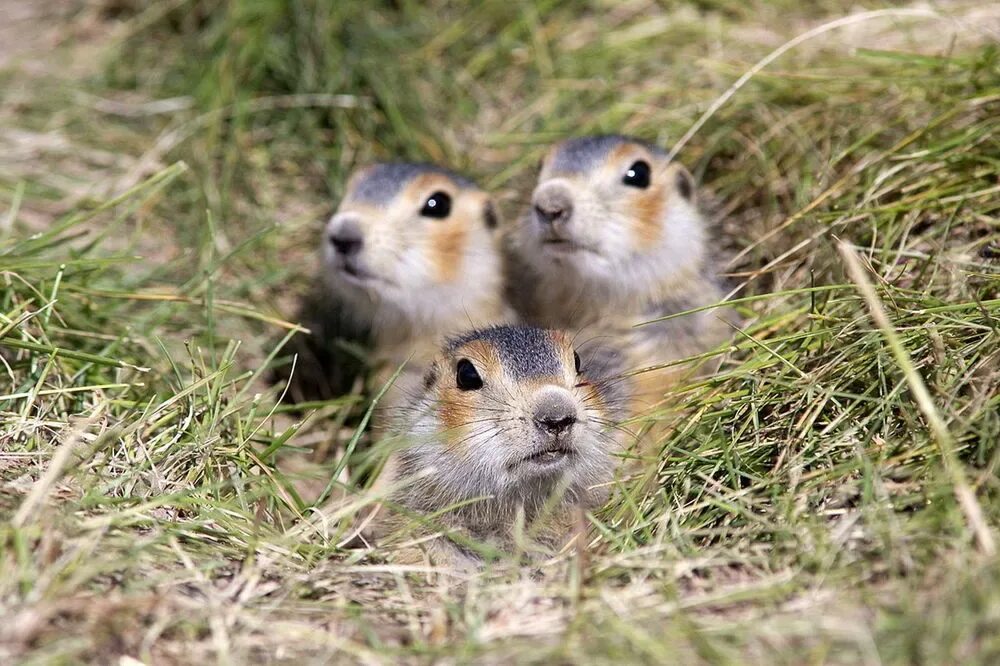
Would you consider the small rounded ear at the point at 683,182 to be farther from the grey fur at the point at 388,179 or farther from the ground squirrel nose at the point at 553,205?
the grey fur at the point at 388,179

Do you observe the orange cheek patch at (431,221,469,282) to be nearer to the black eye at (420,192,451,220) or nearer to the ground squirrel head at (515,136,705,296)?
the black eye at (420,192,451,220)

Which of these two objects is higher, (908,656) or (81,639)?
(81,639)

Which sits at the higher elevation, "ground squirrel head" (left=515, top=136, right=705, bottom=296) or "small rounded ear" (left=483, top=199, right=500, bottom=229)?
"small rounded ear" (left=483, top=199, right=500, bottom=229)

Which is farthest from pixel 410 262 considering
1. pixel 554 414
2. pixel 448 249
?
pixel 554 414

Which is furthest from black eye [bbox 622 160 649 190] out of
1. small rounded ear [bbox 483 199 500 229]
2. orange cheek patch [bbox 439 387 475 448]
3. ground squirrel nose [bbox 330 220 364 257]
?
orange cheek patch [bbox 439 387 475 448]

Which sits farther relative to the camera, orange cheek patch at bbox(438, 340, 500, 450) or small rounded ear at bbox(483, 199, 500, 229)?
small rounded ear at bbox(483, 199, 500, 229)

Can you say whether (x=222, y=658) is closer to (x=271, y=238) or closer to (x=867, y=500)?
(x=867, y=500)

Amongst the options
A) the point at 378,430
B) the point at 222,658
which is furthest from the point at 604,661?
the point at 378,430
